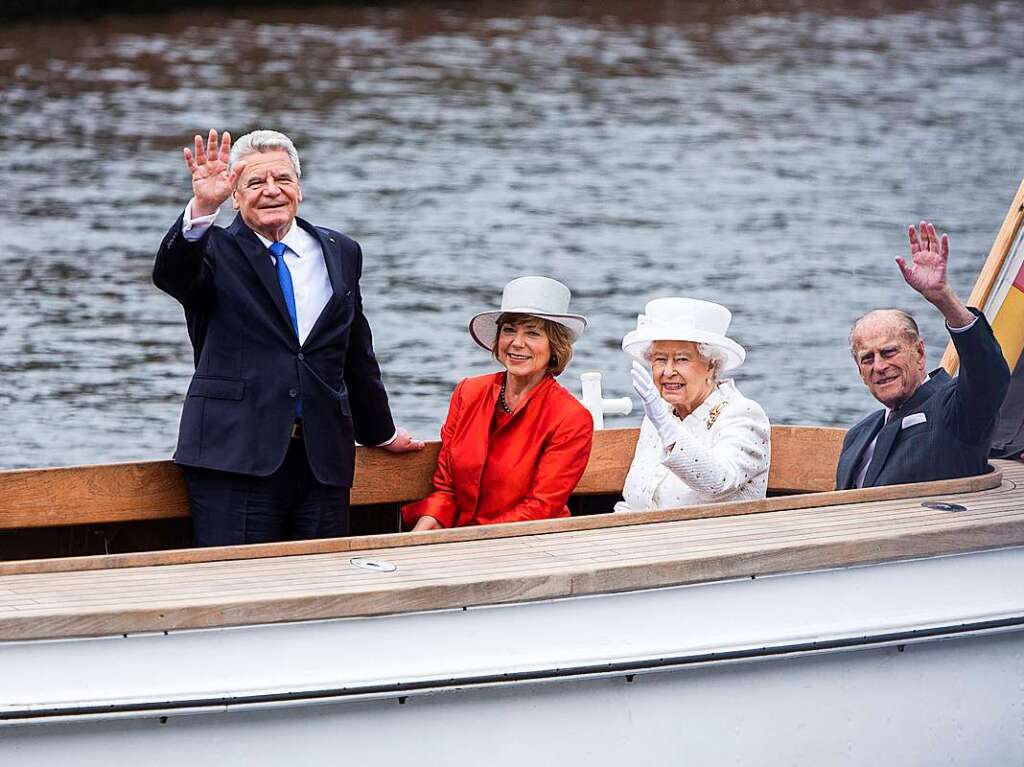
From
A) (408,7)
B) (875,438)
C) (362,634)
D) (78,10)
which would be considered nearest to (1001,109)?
(408,7)

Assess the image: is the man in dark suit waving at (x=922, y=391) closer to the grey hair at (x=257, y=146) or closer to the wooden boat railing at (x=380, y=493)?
the wooden boat railing at (x=380, y=493)

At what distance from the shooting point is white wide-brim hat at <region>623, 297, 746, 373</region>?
410 centimetres

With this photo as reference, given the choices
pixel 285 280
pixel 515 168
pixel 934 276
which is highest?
pixel 934 276

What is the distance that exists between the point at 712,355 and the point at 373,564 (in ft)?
3.94

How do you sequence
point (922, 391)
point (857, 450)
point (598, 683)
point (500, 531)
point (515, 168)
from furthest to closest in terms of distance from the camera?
point (515, 168) < point (857, 450) < point (922, 391) < point (500, 531) < point (598, 683)

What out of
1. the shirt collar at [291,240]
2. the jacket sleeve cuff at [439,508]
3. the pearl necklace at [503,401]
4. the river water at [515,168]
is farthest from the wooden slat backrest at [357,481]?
the river water at [515,168]

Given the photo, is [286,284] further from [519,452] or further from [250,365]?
[519,452]

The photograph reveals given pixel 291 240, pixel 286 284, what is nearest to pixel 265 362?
pixel 286 284

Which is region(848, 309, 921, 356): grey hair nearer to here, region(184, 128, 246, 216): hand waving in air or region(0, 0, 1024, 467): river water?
region(184, 128, 246, 216): hand waving in air

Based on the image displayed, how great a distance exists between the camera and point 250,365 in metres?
3.89

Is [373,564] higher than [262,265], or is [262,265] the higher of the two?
[262,265]

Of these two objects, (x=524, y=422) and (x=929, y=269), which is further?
(x=524, y=422)

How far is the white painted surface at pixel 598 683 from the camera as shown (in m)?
3.17

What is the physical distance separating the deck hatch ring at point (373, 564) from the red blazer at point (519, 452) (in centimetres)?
70
